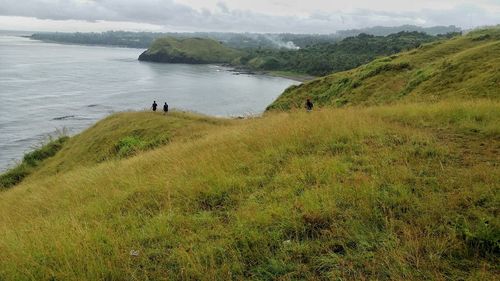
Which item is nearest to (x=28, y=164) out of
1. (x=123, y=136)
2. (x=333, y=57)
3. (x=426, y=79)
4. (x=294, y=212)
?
(x=123, y=136)

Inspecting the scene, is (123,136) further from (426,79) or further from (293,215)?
(293,215)

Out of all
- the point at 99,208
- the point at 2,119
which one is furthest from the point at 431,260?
the point at 2,119

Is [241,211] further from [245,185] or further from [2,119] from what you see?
[2,119]

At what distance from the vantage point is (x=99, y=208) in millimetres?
7375

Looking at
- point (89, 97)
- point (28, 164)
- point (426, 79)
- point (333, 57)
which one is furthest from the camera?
point (333, 57)

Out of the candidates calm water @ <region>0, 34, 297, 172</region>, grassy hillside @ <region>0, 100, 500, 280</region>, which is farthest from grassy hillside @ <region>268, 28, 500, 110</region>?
calm water @ <region>0, 34, 297, 172</region>

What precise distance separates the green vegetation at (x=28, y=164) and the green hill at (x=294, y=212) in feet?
71.4

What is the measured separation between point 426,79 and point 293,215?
80.0 feet

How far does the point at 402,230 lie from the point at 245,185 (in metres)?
3.08

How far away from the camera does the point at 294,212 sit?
5.92 m

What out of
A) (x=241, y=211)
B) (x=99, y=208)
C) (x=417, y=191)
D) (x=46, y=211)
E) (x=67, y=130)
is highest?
(x=417, y=191)

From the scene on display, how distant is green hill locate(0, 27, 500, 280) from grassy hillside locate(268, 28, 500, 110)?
8416 millimetres

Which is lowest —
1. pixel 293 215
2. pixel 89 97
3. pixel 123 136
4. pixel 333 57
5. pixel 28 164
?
pixel 89 97

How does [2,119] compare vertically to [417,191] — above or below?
below
